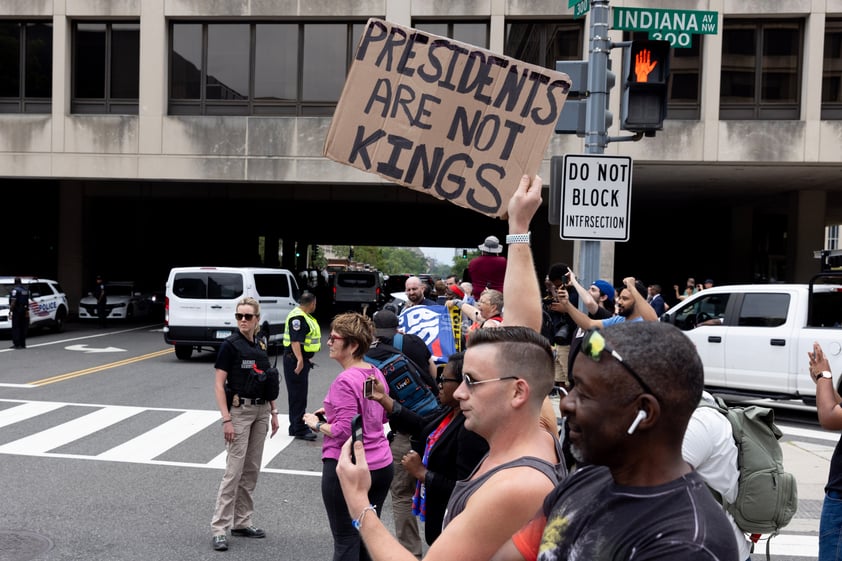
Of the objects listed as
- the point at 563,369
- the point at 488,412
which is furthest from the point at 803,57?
the point at 488,412

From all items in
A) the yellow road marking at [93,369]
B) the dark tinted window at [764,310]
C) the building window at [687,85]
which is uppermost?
the building window at [687,85]

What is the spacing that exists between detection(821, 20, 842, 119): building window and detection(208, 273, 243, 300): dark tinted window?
17.9 m

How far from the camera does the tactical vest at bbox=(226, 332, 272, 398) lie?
6.44m

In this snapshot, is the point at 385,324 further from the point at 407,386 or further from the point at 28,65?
the point at 28,65

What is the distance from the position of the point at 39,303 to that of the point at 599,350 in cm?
2526

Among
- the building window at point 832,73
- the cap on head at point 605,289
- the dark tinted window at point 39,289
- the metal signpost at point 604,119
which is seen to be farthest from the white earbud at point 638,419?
the dark tinted window at point 39,289

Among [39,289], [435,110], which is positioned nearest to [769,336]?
[435,110]

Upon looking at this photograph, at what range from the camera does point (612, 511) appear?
5.65 feet

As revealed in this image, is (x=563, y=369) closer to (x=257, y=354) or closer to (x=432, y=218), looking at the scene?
(x=257, y=354)

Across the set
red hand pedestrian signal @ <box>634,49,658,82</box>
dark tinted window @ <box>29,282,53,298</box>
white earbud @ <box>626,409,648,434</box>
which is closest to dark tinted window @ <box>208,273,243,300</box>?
dark tinted window @ <box>29,282,53,298</box>

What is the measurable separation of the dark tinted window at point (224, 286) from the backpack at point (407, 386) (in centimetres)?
1376

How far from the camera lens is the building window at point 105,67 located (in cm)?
2669

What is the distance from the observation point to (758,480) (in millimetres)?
3469

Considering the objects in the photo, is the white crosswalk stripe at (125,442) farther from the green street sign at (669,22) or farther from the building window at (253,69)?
the building window at (253,69)
